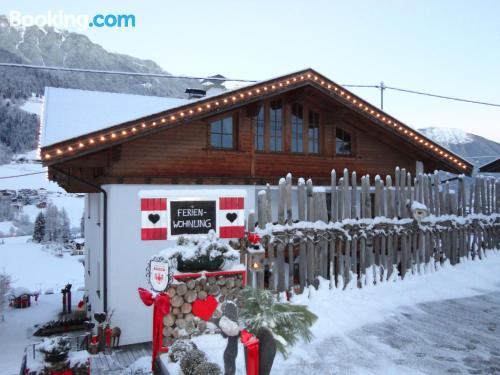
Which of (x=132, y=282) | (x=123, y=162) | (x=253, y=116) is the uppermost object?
(x=253, y=116)

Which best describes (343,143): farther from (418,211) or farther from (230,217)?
(230,217)

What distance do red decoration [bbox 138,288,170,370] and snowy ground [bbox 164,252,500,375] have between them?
2.31ft

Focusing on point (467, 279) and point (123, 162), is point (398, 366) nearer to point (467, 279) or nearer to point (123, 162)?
point (467, 279)

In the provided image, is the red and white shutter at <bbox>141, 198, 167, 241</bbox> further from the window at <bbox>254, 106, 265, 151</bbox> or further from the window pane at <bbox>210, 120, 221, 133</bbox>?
the window at <bbox>254, 106, 265, 151</bbox>

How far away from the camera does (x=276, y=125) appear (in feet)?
37.9

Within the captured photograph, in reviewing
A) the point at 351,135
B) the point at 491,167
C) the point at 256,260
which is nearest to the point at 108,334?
the point at 256,260

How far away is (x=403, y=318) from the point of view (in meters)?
8.27

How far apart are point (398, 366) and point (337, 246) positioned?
4086 mm

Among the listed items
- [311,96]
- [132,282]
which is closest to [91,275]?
[132,282]

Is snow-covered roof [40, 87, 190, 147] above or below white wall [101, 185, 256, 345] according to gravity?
above

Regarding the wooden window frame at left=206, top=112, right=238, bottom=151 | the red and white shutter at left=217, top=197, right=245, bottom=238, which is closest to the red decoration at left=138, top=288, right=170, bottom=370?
the red and white shutter at left=217, top=197, right=245, bottom=238

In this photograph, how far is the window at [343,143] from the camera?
12.5 metres

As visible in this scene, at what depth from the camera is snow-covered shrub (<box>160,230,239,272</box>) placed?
22.5ft

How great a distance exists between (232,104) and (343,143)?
4.55 metres
